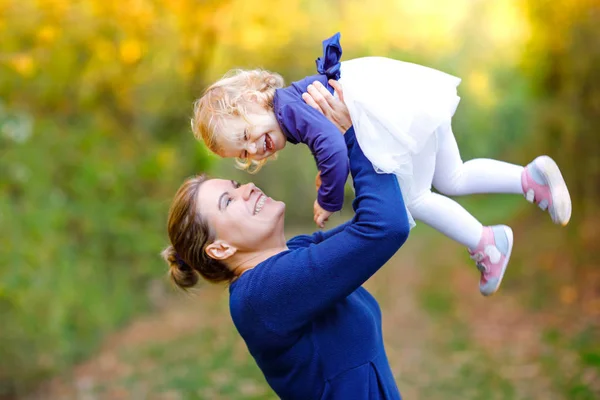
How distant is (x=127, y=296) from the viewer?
23.4 feet

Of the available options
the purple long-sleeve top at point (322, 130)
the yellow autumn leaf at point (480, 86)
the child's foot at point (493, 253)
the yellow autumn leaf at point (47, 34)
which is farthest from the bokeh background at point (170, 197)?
the purple long-sleeve top at point (322, 130)

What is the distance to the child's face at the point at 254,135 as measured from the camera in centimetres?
197

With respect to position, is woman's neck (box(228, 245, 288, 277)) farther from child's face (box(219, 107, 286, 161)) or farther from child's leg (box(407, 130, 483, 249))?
child's leg (box(407, 130, 483, 249))

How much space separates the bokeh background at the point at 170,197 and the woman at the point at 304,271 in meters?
3.58

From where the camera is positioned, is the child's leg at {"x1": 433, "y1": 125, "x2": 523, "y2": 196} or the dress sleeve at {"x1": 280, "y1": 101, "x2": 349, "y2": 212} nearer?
the dress sleeve at {"x1": 280, "y1": 101, "x2": 349, "y2": 212}

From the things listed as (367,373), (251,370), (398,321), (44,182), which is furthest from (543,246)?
(367,373)

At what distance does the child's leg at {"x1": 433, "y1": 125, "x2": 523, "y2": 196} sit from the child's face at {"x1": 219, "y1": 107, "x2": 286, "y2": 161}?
1.54 feet

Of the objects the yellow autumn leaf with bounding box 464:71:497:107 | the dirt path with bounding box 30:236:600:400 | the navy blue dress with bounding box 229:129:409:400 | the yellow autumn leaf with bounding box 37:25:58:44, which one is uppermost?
the navy blue dress with bounding box 229:129:409:400

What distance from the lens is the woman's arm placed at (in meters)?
1.67

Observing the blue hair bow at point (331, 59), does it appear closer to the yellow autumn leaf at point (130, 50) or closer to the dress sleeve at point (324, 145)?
the dress sleeve at point (324, 145)

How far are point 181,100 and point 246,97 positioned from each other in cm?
553

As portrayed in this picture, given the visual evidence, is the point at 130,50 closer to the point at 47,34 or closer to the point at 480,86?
the point at 47,34

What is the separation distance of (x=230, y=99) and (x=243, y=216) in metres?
0.34

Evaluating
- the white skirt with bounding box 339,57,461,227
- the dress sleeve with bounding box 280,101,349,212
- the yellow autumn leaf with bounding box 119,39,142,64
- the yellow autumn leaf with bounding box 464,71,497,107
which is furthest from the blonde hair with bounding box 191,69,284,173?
the yellow autumn leaf with bounding box 464,71,497,107
